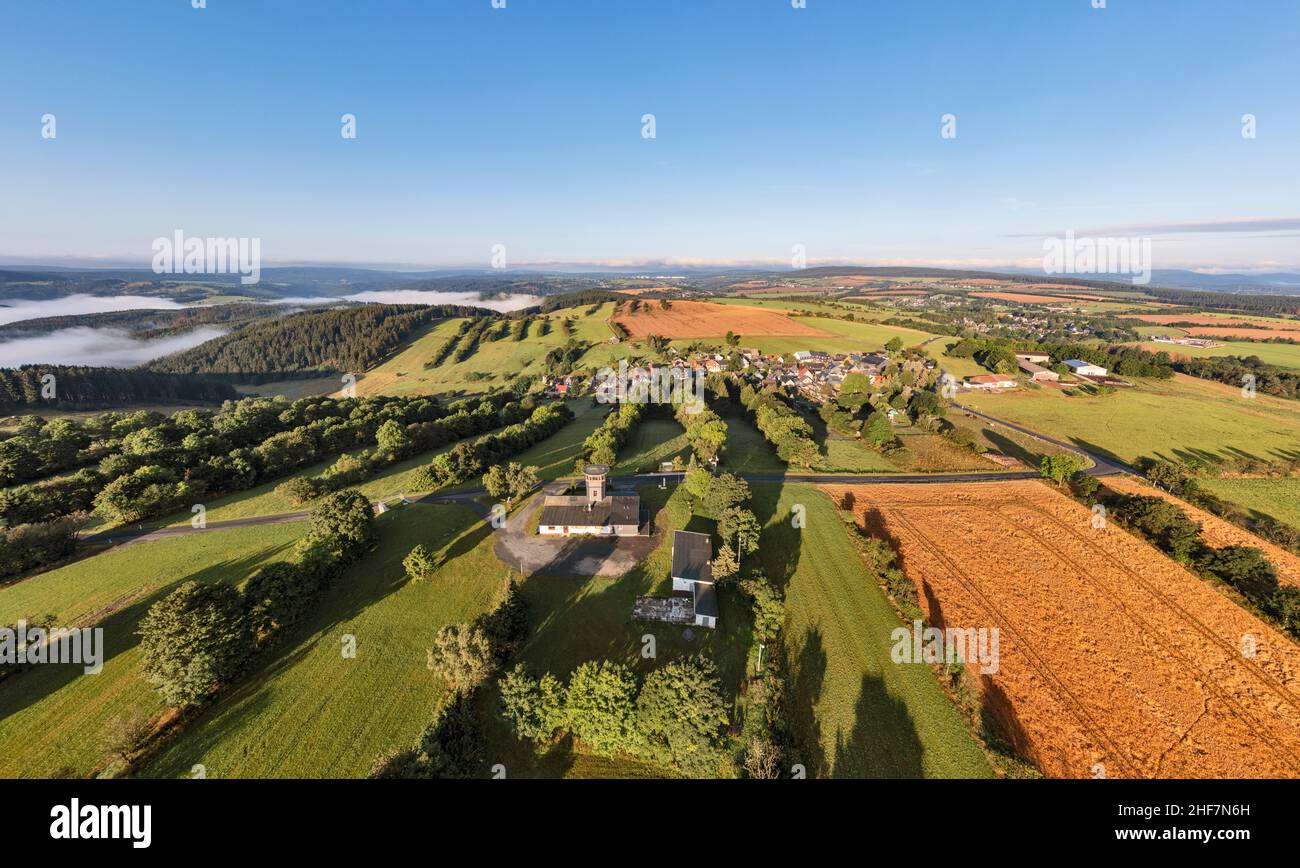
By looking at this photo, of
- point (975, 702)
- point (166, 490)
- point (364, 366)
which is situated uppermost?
point (364, 366)

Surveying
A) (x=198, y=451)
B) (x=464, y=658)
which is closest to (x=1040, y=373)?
(x=464, y=658)

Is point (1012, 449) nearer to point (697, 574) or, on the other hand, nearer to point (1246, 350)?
point (697, 574)

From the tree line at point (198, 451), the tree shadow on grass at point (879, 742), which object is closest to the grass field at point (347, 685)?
the tree line at point (198, 451)

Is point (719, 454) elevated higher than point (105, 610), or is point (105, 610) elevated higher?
point (719, 454)
